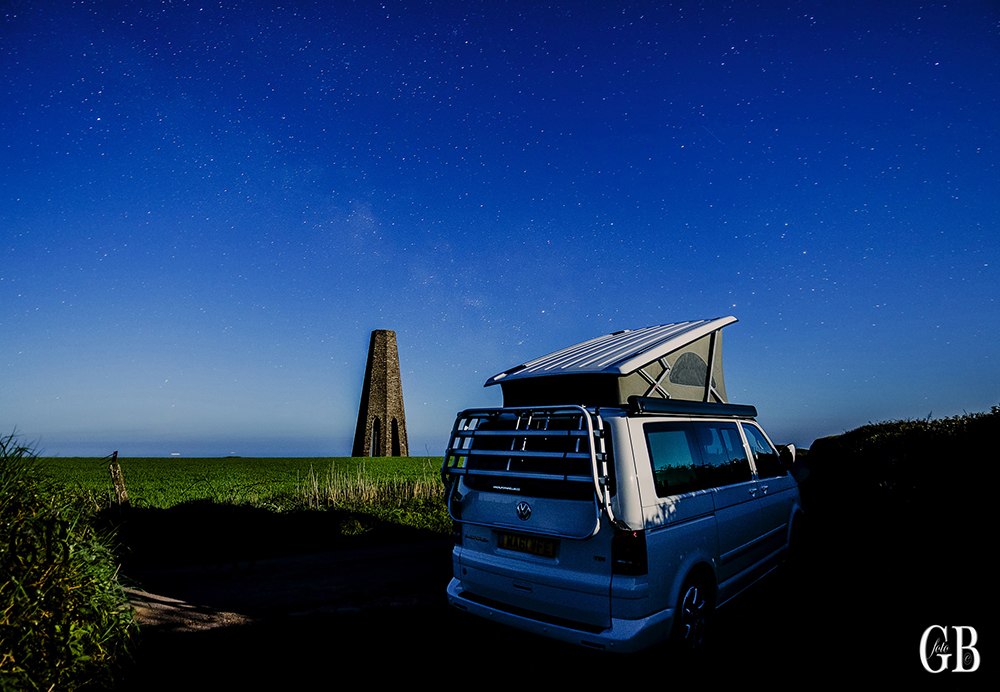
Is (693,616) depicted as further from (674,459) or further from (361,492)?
(361,492)

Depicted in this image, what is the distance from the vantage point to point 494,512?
4.26 meters

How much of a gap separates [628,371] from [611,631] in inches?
84.8

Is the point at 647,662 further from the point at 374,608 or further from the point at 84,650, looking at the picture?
the point at 84,650

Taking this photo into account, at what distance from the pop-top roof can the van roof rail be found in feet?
2.12

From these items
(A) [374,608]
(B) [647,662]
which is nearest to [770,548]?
(B) [647,662]

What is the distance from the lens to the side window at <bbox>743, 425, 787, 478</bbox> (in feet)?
18.7

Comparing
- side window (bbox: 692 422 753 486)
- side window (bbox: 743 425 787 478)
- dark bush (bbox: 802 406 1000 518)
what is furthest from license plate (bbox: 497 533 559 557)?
dark bush (bbox: 802 406 1000 518)

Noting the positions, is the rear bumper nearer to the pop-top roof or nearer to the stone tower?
the pop-top roof

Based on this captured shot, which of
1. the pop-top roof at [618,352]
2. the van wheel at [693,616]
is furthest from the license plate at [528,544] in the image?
the pop-top roof at [618,352]

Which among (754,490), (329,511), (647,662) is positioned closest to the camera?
(647,662)

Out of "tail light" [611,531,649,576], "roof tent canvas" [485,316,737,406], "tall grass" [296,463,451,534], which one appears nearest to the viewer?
"tail light" [611,531,649,576]

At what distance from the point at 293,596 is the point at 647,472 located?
4.33m

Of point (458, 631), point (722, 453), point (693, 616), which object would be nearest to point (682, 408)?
point (722, 453)

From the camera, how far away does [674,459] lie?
428 cm
